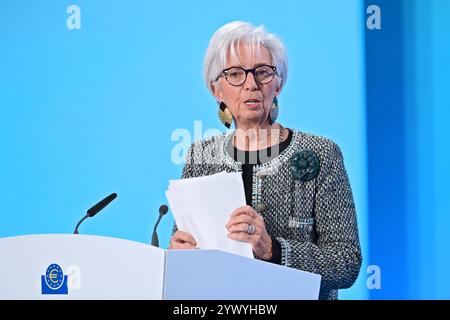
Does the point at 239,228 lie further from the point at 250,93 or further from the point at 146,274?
the point at 250,93

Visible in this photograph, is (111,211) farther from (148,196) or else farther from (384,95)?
(384,95)

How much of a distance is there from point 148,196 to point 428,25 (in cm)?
120

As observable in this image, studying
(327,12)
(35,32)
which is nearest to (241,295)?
(327,12)

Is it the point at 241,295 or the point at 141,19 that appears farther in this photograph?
the point at 141,19

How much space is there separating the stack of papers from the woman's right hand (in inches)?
0.5

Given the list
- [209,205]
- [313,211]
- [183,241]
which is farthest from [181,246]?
[313,211]

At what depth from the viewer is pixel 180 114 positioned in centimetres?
271

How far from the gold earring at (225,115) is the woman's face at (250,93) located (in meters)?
0.02

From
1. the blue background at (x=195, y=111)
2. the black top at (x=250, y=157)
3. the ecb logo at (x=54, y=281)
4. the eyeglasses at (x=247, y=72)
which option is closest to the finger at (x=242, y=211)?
the black top at (x=250, y=157)

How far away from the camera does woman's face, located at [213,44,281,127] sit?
241cm

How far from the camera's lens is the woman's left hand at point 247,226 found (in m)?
1.88

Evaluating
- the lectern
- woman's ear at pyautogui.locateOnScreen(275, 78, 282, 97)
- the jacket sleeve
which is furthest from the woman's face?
the lectern

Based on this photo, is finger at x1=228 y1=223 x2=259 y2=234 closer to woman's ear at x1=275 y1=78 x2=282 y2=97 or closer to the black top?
the black top

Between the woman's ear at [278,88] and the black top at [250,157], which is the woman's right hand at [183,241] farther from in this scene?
the woman's ear at [278,88]
